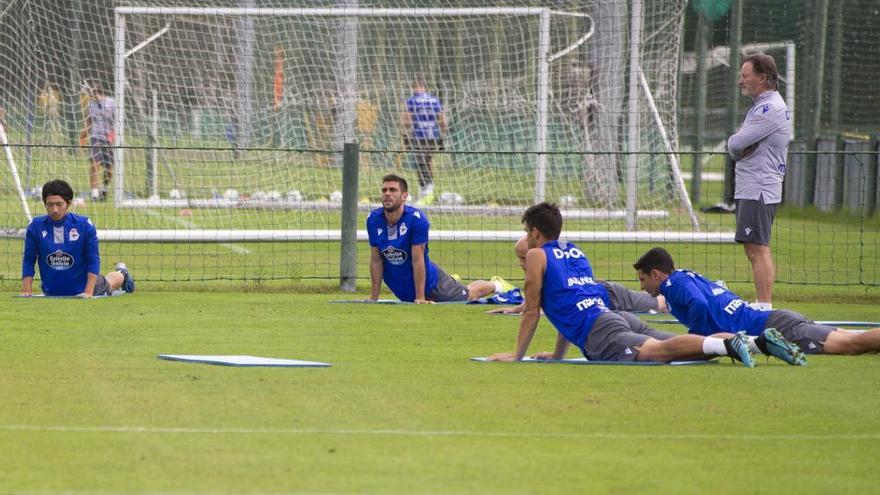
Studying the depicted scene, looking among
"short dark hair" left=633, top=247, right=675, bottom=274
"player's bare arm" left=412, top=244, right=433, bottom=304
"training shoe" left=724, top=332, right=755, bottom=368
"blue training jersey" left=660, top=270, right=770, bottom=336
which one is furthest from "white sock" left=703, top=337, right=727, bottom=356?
"player's bare arm" left=412, top=244, right=433, bottom=304

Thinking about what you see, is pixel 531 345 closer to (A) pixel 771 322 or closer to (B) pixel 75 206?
(A) pixel 771 322

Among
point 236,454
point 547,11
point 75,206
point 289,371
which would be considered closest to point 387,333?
point 289,371

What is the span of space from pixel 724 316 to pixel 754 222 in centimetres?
251

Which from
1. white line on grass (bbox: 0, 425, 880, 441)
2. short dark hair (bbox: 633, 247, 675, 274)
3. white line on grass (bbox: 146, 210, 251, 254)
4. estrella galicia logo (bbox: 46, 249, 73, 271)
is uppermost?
short dark hair (bbox: 633, 247, 675, 274)

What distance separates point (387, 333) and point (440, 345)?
804mm

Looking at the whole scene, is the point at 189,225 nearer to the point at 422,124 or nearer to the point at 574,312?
the point at 422,124

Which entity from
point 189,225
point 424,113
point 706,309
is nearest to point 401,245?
point 706,309

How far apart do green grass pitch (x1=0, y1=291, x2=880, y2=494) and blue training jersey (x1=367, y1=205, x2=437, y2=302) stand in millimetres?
2620

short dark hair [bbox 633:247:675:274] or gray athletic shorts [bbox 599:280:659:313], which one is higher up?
short dark hair [bbox 633:247:675:274]

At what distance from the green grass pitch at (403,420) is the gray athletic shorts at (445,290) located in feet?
9.22

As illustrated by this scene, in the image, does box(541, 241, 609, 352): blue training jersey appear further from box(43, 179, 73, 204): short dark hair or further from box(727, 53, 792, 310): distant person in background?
box(43, 179, 73, 204): short dark hair

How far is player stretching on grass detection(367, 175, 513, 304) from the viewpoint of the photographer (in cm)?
1389

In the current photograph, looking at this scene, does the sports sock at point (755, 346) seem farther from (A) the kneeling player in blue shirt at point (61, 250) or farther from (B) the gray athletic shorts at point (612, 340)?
(A) the kneeling player in blue shirt at point (61, 250)

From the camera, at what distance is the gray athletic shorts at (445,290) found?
14.2m
